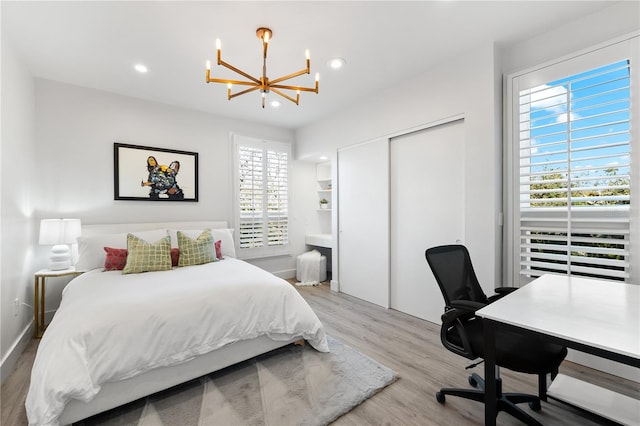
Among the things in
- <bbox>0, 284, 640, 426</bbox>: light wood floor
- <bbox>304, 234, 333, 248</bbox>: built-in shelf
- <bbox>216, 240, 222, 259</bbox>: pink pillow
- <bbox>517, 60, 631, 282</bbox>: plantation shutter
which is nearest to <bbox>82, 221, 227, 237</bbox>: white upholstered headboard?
<bbox>216, 240, 222, 259</bbox>: pink pillow

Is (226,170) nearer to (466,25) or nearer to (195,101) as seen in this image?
(195,101)

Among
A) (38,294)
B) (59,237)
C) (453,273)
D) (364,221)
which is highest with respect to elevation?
(364,221)

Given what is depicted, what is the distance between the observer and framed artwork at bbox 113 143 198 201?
11.8 feet

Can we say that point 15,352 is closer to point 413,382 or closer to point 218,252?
point 218,252

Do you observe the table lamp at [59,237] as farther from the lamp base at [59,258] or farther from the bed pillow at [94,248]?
the bed pillow at [94,248]

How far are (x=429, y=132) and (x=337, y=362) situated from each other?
2528mm

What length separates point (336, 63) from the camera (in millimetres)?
2861

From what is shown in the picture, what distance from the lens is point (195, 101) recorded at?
12.6 feet

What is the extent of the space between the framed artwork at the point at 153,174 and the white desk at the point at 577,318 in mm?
3971

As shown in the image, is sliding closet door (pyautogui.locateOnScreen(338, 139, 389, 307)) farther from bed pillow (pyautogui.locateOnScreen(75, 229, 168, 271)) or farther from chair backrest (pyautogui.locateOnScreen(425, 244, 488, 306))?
bed pillow (pyautogui.locateOnScreen(75, 229, 168, 271))

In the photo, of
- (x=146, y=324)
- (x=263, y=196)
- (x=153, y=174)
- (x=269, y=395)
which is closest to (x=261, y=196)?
(x=263, y=196)

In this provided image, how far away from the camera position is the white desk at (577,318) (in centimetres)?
107

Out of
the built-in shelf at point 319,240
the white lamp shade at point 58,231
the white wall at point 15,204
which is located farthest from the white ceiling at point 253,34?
the built-in shelf at point 319,240

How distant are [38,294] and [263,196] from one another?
2926 millimetres
